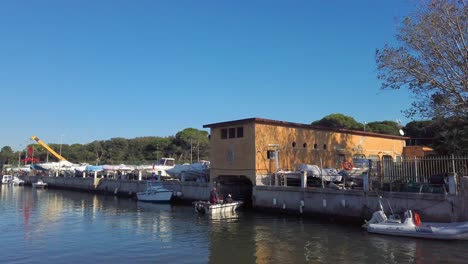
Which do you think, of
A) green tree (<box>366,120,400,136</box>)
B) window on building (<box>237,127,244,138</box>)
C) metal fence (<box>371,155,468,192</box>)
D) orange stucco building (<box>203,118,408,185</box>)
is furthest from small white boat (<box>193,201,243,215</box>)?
green tree (<box>366,120,400,136</box>)

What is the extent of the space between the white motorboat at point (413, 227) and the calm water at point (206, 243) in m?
0.41

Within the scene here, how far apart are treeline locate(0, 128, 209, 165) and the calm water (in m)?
77.4

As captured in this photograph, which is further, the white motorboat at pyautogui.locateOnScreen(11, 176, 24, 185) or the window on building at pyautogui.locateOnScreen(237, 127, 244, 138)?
the white motorboat at pyautogui.locateOnScreen(11, 176, 24, 185)

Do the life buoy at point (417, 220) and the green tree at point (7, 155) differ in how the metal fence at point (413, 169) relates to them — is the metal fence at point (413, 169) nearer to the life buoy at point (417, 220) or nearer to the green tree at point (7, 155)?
the life buoy at point (417, 220)

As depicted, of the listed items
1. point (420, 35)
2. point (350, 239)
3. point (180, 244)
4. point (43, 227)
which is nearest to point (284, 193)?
point (350, 239)

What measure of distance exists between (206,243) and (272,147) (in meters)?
14.5

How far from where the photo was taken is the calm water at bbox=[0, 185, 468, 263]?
16.2m

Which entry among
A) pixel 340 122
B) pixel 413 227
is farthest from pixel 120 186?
pixel 413 227

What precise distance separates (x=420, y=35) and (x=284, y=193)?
13.6 m

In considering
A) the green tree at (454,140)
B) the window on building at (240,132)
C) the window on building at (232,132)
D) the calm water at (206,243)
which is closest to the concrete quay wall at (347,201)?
the calm water at (206,243)

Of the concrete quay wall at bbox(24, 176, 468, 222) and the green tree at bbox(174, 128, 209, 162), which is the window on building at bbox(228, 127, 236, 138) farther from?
the green tree at bbox(174, 128, 209, 162)

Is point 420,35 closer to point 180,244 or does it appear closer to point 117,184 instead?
point 180,244

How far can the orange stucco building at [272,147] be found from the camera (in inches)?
1255

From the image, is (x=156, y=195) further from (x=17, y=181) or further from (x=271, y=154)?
(x=17, y=181)
